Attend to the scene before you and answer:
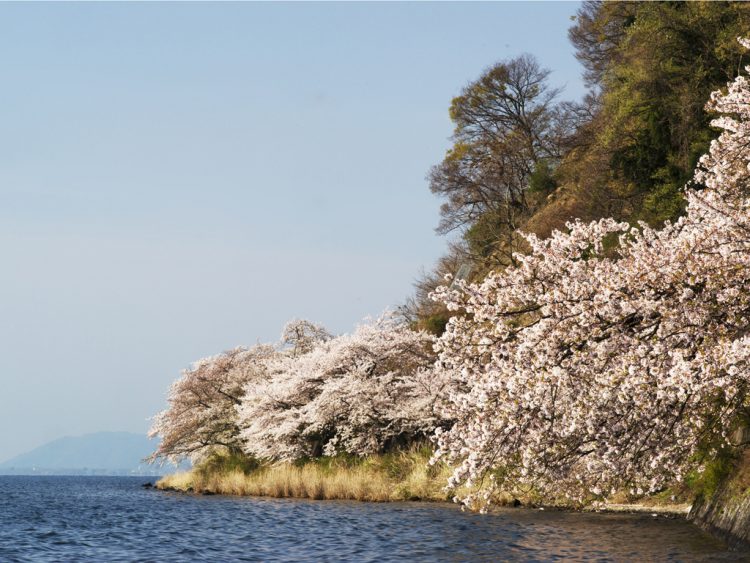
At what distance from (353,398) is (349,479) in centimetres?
384

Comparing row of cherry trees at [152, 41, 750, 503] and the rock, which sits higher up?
row of cherry trees at [152, 41, 750, 503]

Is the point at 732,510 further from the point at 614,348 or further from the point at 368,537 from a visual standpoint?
the point at 368,537

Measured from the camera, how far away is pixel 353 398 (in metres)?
41.9

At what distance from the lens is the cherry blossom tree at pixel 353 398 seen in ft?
133

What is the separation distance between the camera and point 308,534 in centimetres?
2544

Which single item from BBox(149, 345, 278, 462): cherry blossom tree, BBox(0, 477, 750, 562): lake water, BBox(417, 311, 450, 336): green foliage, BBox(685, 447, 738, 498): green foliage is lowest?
BBox(0, 477, 750, 562): lake water

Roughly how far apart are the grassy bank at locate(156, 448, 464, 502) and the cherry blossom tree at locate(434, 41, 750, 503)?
53.7 ft

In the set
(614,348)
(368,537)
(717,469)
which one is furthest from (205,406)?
(614,348)

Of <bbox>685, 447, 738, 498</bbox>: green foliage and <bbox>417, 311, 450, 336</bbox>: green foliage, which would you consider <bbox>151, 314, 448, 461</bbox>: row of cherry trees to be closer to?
<bbox>417, 311, 450, 336</bbox>: green foliage

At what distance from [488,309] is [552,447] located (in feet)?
11.2

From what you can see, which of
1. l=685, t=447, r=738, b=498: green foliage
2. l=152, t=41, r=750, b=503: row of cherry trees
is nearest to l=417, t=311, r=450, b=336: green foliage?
l=152, t=41, r=750, b=503: row of cherry trees

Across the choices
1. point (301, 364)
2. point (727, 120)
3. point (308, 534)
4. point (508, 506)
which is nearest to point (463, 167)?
point (301, 364)

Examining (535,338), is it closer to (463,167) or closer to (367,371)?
(367,371)

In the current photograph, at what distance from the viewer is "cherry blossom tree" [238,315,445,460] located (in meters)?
40.4
